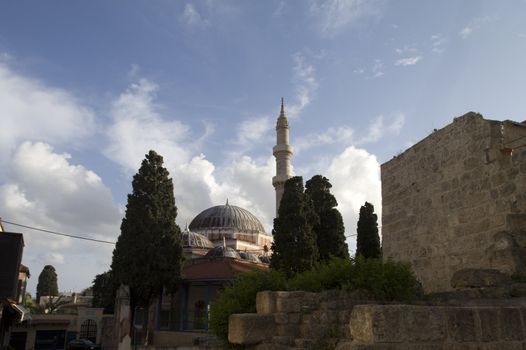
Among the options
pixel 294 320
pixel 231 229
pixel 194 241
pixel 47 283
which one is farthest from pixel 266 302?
pixel 47 283

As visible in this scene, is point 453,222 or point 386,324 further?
point 453,222

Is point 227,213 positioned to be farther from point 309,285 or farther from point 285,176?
point 309,285

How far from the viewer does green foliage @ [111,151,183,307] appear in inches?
829

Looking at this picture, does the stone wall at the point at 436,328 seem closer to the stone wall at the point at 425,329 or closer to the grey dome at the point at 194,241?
the stone wall at the point at 425,329

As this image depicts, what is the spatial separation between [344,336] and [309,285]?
4.13 feet

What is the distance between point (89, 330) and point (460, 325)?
30256mm

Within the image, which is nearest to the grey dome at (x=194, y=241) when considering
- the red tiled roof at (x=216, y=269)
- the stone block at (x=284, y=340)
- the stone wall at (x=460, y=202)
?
the red tiled roof at (x=216, y=269)

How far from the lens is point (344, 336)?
4.52 meters

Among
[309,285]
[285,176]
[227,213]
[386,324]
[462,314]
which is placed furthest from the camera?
[227,213]

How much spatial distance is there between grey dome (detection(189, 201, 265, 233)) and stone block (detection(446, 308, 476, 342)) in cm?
3856

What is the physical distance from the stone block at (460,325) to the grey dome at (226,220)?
38.6 metres

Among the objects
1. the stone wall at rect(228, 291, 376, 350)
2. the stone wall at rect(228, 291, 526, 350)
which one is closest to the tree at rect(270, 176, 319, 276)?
the stone wall at rect(228, 291, 376, 350)

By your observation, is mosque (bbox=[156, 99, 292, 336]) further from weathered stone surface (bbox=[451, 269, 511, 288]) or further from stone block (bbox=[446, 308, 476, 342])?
stone block (bbox=[446, 308, 476, 342])

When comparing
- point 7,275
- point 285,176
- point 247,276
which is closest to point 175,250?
point 7,275
